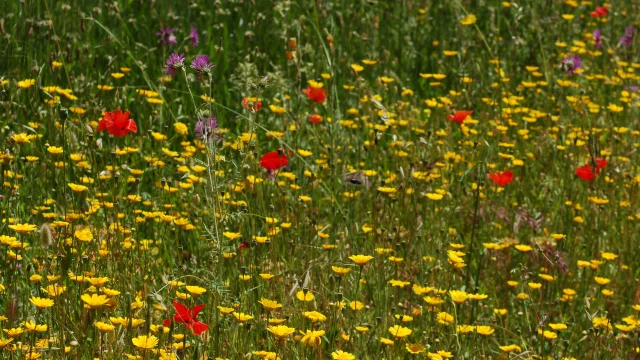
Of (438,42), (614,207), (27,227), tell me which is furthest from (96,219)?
(438,42)

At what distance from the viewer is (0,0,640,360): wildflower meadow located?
2732 millimetres

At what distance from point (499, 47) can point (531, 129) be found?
1194 mm

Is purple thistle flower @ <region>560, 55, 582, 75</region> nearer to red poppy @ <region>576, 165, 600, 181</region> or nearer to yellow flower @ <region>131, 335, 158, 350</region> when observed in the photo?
red poppy @ <region>576, 165, 600, 181</region>

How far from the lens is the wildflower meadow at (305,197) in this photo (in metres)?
2.73

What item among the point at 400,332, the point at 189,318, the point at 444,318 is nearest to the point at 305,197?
the point at 444,318

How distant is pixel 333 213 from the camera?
12.9ft

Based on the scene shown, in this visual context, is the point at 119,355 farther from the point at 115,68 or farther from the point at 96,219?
the point at 115,68

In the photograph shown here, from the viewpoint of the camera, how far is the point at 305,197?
11.1ft

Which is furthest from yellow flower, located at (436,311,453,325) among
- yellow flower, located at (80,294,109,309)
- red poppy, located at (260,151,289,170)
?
yellow flower, located at (80,294,109,309)

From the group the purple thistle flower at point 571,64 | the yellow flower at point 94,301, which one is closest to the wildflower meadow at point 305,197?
the yellow flower at point 94,301

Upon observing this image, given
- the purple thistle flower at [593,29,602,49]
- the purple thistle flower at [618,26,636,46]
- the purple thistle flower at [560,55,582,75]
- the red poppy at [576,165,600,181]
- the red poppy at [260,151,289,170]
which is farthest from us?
the purple thistle flower at [618,26,636,46]

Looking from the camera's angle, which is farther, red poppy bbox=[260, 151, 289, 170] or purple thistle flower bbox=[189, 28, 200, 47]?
purple thistle flower bbox=[189, 28, 200, 47]

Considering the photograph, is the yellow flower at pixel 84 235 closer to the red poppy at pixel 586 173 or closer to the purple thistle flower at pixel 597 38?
the red poppy at pixel 586 173

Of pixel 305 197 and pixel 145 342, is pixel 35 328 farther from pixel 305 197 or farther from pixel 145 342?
pixel 305 197
